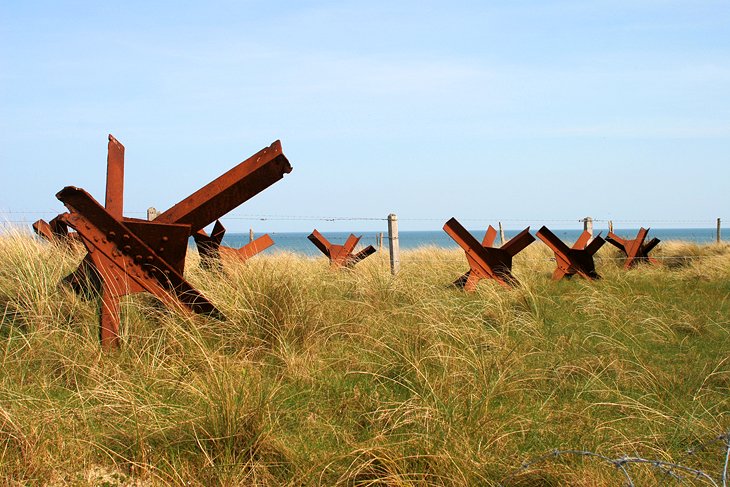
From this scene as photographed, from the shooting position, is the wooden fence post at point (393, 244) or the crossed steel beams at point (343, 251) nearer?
the wooden fence post at point (393, 244)

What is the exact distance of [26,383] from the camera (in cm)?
466

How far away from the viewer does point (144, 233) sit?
18.0ft

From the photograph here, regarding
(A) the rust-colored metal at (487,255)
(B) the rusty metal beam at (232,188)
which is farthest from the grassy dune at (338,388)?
(A) the rust-colored metal at (487,255)

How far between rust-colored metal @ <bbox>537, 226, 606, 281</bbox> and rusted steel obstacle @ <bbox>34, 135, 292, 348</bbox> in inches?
241

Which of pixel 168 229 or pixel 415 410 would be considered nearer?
pixel 415 410

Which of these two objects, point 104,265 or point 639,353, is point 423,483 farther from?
point 639,353

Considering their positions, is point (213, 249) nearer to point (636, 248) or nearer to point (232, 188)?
point (232, 188)

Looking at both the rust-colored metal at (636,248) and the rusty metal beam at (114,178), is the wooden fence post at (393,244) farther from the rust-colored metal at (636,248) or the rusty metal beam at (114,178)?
the rusty metal beam at (114,178)

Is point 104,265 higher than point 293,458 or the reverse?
higher

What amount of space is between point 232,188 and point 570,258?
21.6 ft

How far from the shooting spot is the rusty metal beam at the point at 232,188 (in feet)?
18.6

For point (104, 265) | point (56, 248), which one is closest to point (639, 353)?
point (104, 265)

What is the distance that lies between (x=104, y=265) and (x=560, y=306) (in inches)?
200

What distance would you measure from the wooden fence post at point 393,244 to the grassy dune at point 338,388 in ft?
10.4
